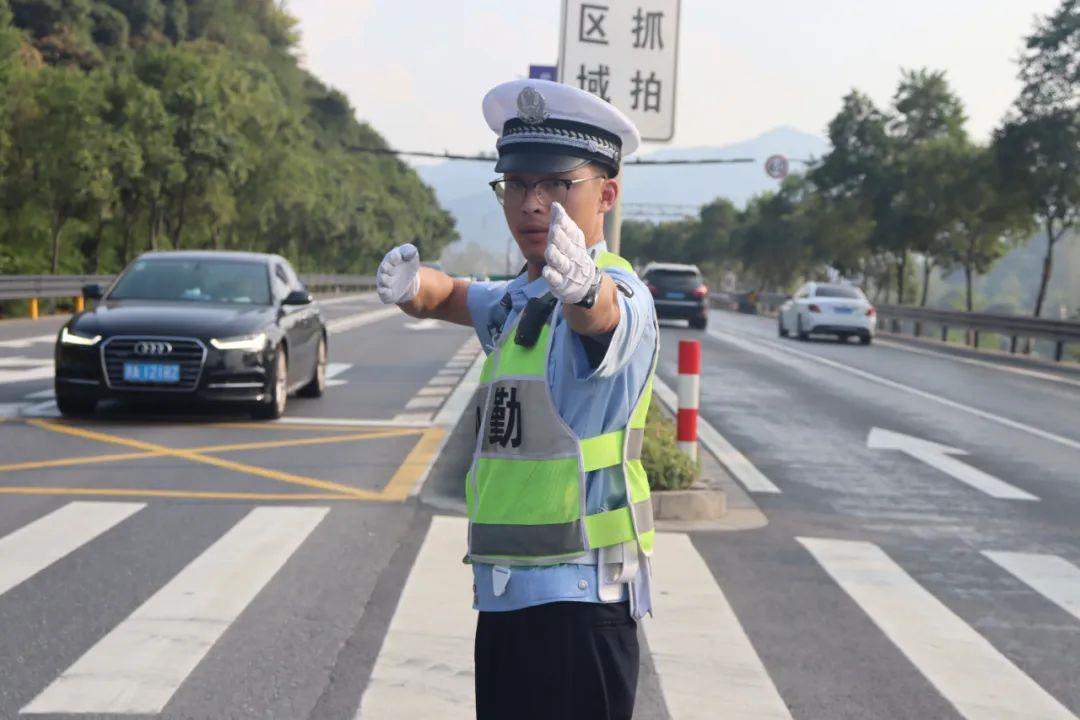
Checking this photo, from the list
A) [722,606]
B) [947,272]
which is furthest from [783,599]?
[947,272]

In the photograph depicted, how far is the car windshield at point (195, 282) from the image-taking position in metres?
13.9

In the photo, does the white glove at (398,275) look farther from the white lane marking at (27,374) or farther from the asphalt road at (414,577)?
the white lane marking at (27,374)

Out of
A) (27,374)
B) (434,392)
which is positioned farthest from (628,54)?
(27,374)

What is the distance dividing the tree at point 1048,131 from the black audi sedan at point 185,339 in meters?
28.5

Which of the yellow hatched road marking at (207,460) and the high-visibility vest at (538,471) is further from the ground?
the high-visibility vest at (538,471)

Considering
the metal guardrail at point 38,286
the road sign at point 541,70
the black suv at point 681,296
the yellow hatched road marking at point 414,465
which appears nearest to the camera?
the yellow hatched road marking at point 414,465

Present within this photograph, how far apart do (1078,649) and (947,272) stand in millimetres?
47730

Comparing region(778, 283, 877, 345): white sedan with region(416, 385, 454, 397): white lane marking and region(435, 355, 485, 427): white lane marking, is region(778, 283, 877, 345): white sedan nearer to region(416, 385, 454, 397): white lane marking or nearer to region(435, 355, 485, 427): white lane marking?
region(435, 355, 485, 427): white lane marking

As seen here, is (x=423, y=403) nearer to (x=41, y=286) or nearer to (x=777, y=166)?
(x=41, y=286)

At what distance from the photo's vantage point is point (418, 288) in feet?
9.59

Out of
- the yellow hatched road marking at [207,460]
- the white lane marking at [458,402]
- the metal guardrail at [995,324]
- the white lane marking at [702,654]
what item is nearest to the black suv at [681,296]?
the metal guardrail at [995,324]

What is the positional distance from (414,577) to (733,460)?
18.7ft

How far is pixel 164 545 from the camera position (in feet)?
24.8

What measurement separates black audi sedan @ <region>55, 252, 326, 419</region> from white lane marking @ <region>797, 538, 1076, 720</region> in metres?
6.31
